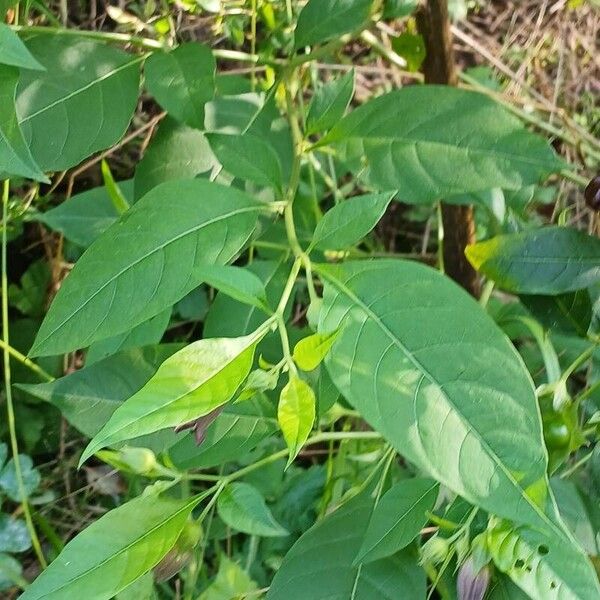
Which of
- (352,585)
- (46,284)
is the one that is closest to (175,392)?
(352,585)

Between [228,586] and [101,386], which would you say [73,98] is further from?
[228,586]

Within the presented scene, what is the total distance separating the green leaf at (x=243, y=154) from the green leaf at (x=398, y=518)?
26cm

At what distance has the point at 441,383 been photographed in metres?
0.43

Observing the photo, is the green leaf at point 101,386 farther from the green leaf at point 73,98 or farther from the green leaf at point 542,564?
the green leaf at point 542,564

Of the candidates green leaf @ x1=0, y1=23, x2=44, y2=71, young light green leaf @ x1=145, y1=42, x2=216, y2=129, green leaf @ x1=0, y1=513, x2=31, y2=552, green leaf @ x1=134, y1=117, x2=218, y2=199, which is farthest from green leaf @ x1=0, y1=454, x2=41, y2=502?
green leaf @ x1=0, y1=23, x2=44, y2=71

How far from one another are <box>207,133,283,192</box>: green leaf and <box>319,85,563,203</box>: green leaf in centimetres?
6

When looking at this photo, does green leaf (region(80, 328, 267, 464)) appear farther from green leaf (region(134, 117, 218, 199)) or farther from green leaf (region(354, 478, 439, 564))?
green leaf (region(134, 117, 218, 199))

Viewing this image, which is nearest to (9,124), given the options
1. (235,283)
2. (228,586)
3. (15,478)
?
(235,283)

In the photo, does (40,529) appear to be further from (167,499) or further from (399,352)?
(399,352)

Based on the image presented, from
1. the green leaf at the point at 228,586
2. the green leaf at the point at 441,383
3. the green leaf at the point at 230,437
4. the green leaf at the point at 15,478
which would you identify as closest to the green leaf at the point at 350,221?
the green leaf at the point at 441,383

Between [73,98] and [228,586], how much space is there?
49cm

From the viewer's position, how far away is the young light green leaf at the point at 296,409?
0.42 meters

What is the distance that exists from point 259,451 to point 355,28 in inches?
22.0

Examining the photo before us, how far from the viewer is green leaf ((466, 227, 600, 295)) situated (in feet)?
2.00
